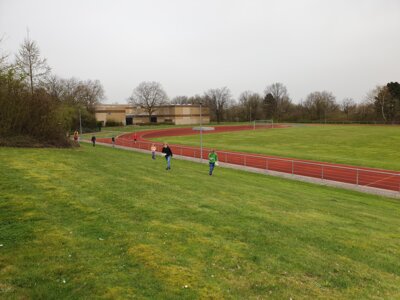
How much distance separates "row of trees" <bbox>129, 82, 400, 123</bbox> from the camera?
314ft

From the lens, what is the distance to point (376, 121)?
93438mm

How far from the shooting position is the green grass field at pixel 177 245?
5840 millimetres

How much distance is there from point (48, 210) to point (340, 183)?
18.1 metres

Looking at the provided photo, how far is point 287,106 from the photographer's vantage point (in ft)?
440

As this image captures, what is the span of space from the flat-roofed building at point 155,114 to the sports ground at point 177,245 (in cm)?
9007

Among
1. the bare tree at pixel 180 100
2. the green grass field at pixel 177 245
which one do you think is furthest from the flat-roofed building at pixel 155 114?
the green grass field at pixel 177 245

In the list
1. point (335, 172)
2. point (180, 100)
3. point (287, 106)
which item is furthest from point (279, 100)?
point (335, 172)

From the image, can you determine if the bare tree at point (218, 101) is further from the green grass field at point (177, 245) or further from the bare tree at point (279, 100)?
the green grass field at point (177, 245)

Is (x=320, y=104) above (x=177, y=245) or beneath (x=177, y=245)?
above

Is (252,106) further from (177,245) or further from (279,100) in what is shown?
(177,245)

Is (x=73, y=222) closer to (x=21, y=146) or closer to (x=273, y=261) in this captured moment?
(x=273, y=261)

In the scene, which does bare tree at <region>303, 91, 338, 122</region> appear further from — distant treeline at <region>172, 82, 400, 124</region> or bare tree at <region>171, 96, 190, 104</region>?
bare tree at <region>171, 96, 190, 104</region>

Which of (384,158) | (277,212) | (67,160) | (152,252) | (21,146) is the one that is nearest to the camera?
(152,252)

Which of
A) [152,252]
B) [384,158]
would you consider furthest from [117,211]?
[384,158]
